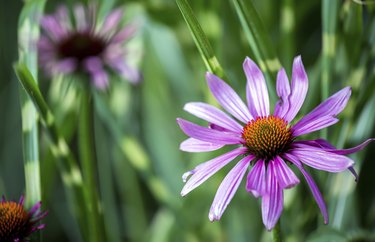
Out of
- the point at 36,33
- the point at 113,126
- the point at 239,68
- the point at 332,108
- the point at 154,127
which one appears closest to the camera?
the point at 332,108

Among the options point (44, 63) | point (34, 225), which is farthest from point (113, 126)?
point (34, 225)

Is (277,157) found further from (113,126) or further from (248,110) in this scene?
(113,126)

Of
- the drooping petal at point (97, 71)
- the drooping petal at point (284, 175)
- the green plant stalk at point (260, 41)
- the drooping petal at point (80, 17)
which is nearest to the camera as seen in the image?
the drooping petal at point (284, 175)

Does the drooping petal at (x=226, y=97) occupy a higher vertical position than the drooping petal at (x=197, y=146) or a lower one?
higher

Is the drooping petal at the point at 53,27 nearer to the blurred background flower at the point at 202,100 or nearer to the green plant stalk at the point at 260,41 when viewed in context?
the blurred background flower at the point at 202,100

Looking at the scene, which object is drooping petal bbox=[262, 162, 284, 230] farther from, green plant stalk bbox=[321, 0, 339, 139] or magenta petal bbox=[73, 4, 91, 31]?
magenta petal bbox=[73, 4, 91, 31]

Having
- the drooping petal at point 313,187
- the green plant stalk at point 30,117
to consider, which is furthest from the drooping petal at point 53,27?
the drooping petal at point 313,187

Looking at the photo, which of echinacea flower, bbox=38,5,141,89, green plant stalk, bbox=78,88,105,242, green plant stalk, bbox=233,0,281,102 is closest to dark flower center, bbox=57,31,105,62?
echinacea flower, bbox=38,5,141,89
